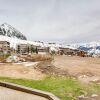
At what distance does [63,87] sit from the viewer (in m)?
15.0

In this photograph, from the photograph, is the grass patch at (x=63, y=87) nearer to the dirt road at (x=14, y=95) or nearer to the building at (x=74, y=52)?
the dirt road at (x=14, y=95)

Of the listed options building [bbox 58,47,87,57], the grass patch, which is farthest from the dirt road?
building [bbox 58,47,87,57]

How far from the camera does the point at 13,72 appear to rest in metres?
21.1

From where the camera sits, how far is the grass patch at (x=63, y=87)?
45.4 feet

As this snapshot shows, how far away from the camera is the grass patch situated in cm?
1385

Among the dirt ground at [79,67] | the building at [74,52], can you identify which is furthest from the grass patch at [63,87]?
the building at [74,52]

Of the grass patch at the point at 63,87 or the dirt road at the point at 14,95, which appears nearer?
the dirt road at the point at 14,95

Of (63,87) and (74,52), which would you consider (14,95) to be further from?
(74,52)

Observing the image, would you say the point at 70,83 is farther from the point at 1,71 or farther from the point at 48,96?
the point at 1,71

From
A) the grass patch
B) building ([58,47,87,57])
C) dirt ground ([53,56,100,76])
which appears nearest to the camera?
the grass patch

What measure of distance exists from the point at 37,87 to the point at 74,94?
2345 mm

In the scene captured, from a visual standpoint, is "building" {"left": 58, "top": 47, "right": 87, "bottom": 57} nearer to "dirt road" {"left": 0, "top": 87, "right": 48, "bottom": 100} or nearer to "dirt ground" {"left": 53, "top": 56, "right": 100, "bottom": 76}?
"dirt ground" {"left": 53, "top": 56, "right": 100, "bottom": 76}

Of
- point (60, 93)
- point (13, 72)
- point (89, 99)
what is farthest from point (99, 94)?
point (13, 72)

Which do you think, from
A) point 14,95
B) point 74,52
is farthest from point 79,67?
point 74,52
